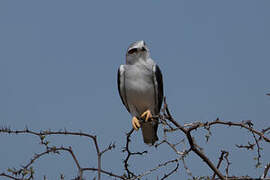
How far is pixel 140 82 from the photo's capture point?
20.3 feet

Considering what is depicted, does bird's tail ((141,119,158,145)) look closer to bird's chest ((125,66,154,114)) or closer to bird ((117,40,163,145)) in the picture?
bird ((117,40,163,145))

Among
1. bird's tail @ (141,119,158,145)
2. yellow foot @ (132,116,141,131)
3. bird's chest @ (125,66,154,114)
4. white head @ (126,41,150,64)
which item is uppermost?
white head @ (126,41,150,64)

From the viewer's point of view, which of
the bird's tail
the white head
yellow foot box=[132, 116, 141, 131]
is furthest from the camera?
the bird's tail

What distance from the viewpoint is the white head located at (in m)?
6.15

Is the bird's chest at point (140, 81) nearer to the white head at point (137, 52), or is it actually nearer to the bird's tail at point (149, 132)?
the white head at point (137, 52)

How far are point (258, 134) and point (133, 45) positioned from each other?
10.6 ft

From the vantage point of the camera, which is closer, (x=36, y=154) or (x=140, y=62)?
(x=36, y=154)

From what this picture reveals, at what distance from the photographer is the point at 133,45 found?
6203 mm

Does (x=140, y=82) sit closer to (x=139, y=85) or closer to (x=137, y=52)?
(x=139, y=85)

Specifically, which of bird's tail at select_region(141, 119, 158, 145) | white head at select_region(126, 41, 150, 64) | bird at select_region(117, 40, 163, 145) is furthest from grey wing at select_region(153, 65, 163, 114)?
bird's tail at select_region(141, 119, 158, 145)

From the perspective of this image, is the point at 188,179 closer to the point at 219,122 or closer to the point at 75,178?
the point at 219,122

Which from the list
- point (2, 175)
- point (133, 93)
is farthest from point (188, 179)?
point (133, 93)

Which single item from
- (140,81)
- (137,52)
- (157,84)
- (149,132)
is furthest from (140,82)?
(149,132)

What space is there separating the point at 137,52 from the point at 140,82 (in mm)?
470
